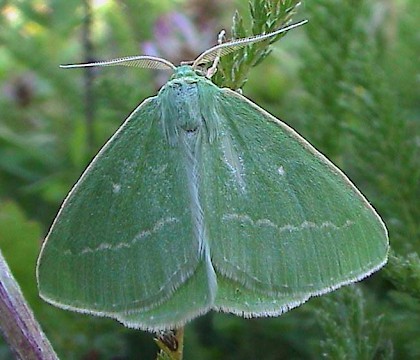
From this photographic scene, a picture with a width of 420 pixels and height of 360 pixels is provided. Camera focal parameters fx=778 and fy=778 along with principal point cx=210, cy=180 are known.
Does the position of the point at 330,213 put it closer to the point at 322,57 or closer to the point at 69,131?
the point at 322,57

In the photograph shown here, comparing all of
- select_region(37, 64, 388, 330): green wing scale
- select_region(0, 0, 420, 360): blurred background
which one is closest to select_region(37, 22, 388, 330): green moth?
select_region(37, 64, 388, 330): green wing scale

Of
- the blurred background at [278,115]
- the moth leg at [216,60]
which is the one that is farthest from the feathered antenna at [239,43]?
the blurred background at [278,115]

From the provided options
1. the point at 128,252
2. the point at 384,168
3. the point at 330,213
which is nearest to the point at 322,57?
the point at 384,168

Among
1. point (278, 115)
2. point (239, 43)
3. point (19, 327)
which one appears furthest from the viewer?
point (278, 115)

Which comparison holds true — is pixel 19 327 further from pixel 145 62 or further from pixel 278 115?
pixel 278 115

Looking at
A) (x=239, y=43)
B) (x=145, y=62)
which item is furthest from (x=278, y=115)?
(x=239, y=43)

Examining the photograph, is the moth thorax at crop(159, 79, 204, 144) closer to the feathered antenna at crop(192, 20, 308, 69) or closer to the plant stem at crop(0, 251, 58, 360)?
the feathered antenna at crop(192, 20, 308, 69)
